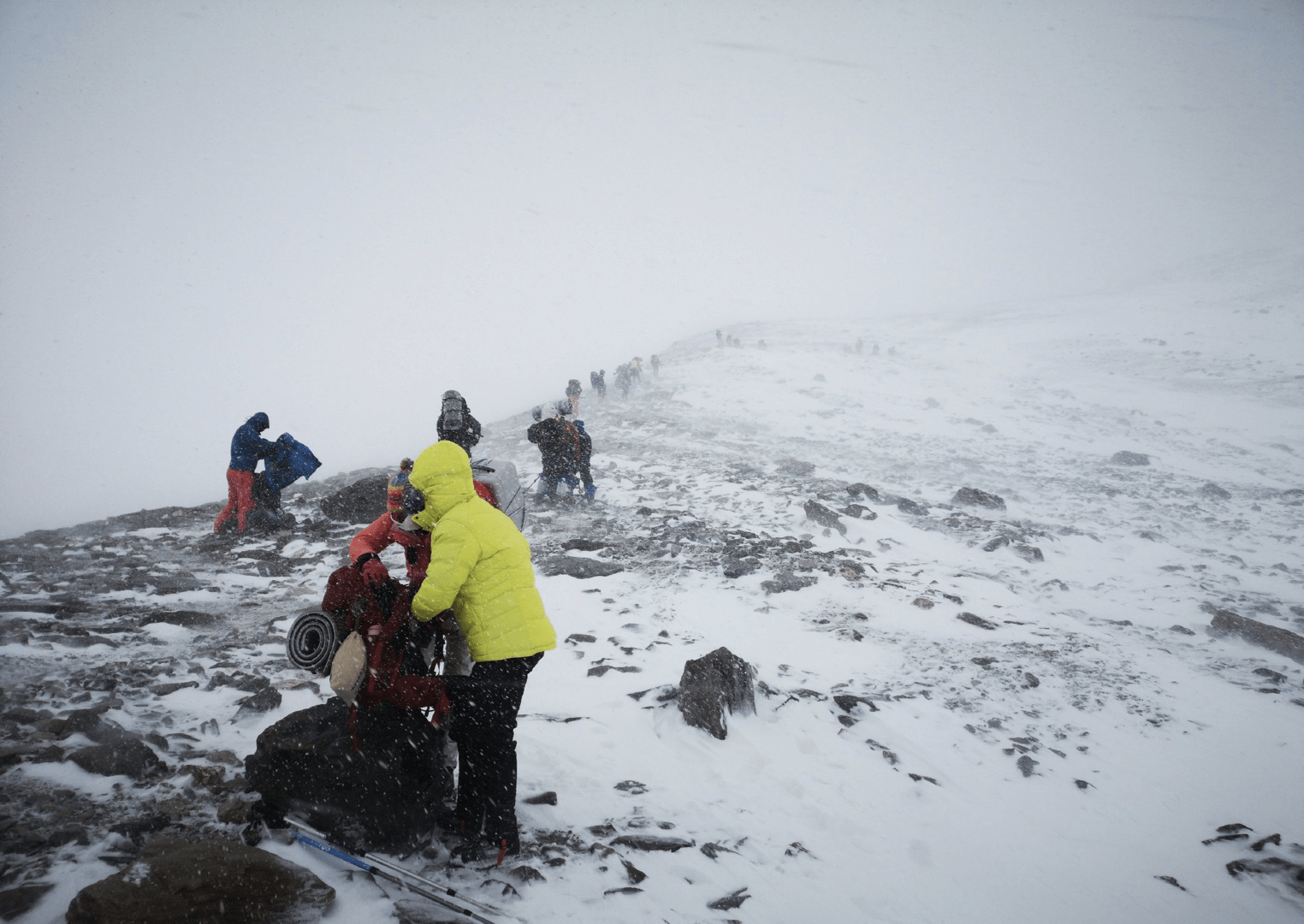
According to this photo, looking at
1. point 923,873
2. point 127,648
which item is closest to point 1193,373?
point 923,873

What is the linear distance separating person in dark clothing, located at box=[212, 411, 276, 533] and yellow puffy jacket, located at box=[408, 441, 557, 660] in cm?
639

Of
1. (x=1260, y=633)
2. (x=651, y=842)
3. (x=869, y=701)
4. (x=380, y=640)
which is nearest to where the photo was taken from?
(x=380, y=640)

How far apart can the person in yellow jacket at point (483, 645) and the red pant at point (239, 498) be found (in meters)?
6.62

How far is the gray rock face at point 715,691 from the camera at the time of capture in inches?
167

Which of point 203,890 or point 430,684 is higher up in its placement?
point 430,684

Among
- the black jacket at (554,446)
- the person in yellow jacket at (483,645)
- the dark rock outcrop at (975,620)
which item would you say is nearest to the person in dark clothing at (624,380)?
the black jacket at (554,446)

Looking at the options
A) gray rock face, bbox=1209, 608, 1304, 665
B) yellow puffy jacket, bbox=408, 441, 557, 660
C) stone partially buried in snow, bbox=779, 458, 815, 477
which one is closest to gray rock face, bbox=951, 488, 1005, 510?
stone partially buried in snow, bbox=779, 458, 815, 477

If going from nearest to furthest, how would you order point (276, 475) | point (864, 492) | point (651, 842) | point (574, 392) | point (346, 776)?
1. point (346, 776)
2. point (651, 842)
3. point (276, 475)
4. point (864, 492)
5. point (574, 392)

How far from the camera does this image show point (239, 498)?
25.2 feet

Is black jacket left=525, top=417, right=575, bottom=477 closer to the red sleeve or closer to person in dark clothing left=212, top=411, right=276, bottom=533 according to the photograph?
person in dark clothing left=212, top=411, right=276, bottom=533

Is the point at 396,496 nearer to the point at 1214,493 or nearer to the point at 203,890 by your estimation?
the point at 203,890

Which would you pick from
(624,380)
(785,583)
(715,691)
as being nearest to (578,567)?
(785,583)

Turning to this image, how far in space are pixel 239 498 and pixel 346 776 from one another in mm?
6851

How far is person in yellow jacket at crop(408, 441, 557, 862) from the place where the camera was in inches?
111
